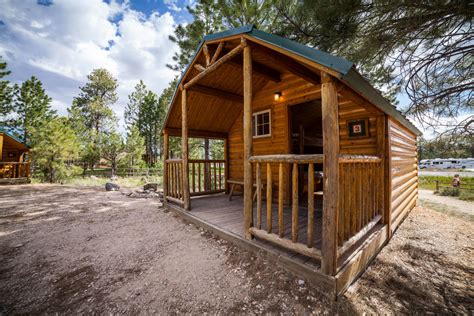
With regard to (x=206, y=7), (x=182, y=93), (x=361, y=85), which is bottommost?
(x=361, y=85)

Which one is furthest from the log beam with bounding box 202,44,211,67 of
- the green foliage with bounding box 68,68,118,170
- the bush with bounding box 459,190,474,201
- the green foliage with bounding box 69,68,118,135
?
the green foliage with bounding box 69,68,118,135

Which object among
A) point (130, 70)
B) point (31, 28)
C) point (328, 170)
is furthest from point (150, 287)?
point (130, 70)

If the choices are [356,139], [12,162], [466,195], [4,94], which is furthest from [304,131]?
[4,94]

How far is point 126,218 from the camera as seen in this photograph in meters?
4.61

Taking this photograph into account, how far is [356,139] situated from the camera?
358 centimetres

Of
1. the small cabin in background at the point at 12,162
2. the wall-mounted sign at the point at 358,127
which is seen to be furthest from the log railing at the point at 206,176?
the small cabin in background at the point at 12,162

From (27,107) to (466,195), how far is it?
1208 inches

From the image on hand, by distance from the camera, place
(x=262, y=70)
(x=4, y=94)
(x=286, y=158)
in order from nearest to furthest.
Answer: (x=286, y=158) → (x=262, y=70) → (x=4, y=94)

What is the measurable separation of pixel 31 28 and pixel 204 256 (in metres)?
12.9

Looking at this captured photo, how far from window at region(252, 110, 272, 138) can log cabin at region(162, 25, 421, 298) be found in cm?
3

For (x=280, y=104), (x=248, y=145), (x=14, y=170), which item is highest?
(x=280, y=104)

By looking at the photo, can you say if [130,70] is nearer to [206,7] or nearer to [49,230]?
[206,7]

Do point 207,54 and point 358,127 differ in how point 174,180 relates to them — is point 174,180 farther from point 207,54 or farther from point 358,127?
point 358,127

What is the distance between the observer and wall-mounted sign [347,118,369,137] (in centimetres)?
342
